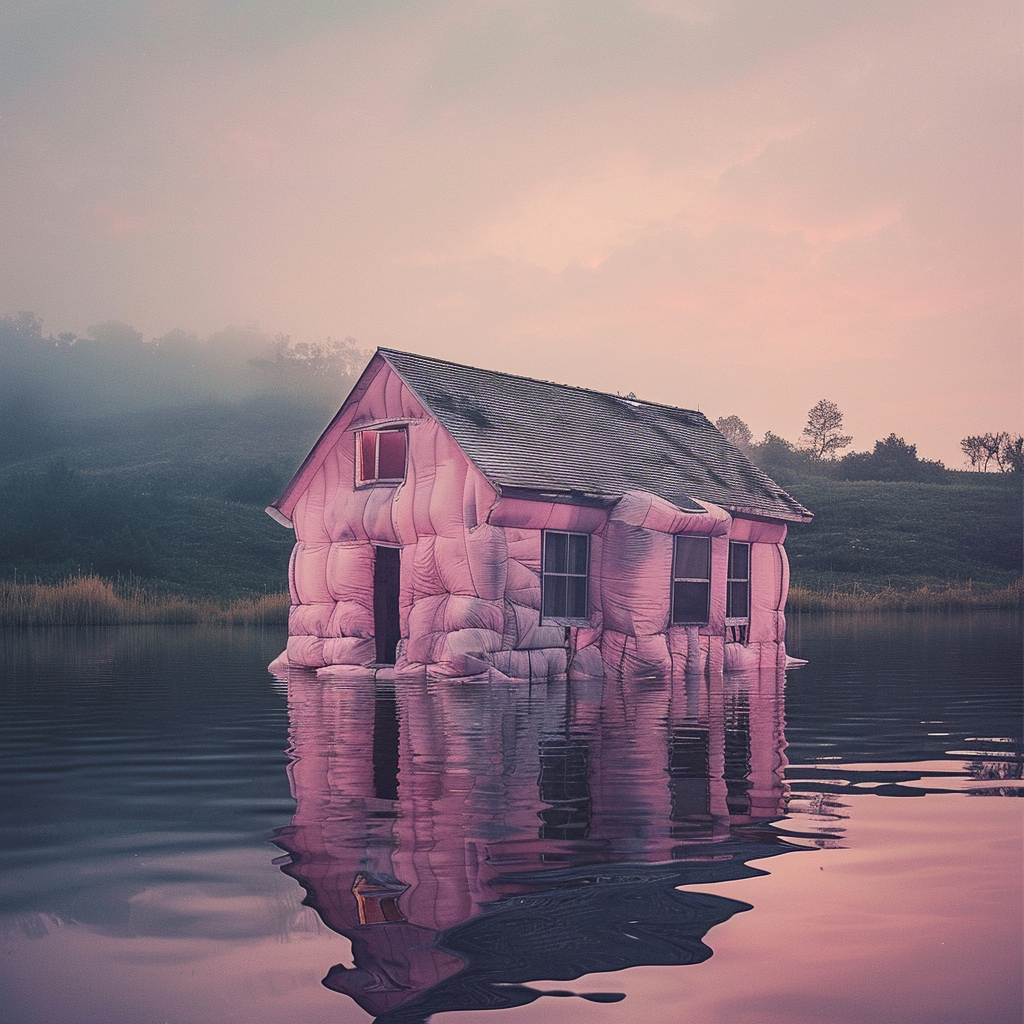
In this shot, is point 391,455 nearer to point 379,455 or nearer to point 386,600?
point 379,455

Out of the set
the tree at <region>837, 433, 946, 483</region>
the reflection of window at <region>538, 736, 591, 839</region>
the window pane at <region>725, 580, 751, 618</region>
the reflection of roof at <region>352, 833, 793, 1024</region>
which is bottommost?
the reflection of window at <region>538, 736, 591, 839</region>

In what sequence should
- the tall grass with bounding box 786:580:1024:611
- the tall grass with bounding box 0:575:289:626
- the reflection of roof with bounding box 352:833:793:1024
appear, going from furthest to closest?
1. the tall grass with bounding box 786:580:1024:611
2. the tall grass with bounding box 0:575:289:626
3. the reflection of roof with bounding box 352:833:793:1024

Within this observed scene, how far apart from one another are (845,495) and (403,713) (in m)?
76.0

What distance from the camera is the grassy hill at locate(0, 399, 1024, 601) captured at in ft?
187

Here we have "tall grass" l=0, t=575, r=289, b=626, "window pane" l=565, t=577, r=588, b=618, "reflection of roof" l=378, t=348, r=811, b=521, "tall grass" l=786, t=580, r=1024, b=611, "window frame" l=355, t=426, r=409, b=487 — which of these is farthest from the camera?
"tall grass" l=786, t=580, r=1024, b=611

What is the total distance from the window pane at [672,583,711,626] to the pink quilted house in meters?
0.03

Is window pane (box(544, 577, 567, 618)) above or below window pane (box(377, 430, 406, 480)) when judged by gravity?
below

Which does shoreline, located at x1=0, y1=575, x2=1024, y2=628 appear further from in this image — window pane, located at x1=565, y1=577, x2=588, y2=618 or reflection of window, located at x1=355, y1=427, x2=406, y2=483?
window pane, located at x1=565, y1=577, x2=588, y2=618

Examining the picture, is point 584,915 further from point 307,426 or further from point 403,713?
point 307,426

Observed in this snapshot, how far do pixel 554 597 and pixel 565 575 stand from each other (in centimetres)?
41

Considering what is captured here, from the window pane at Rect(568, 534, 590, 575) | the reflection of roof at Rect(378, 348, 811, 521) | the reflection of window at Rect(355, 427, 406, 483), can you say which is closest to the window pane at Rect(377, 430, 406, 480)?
the reflection of window at Rect(355, 427, 406, 483)

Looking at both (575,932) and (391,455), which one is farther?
(391,455)

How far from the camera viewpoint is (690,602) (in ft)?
71.6

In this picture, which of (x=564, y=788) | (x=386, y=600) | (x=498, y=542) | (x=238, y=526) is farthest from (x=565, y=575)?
(x=238, y=526)
